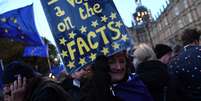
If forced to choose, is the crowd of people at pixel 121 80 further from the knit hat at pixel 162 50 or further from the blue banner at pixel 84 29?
the knit hat at pixel 162 50

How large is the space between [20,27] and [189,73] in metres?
5.79

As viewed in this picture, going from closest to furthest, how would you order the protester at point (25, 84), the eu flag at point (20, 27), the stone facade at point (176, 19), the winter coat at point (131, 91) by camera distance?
1. the winter coat at point (131, 91)
2. the protester at point (25, 84)
3. the eu flag at point (20, 27)
4. the stone facade at point (176, 19)

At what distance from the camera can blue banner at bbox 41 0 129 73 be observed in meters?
4.05

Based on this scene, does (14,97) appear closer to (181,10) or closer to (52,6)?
(52,6)

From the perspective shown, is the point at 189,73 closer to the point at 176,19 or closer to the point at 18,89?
the point at 18,89

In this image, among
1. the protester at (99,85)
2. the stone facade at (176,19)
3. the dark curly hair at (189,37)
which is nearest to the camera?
the protester at (99,85)

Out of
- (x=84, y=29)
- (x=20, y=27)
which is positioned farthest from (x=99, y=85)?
(x=20, y=27)

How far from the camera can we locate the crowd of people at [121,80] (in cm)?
383

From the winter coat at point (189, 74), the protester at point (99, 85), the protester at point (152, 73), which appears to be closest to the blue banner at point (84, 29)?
the protester at point (99, 85)

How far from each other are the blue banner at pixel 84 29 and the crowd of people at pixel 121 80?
11cm

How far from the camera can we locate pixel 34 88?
4.43m

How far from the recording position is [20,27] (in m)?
9.71

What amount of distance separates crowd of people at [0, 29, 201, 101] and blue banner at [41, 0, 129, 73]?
11 centimetres

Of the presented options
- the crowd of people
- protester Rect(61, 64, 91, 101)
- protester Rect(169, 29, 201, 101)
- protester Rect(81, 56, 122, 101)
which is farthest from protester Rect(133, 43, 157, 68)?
protester Rect(81, 56, 122, 101)
